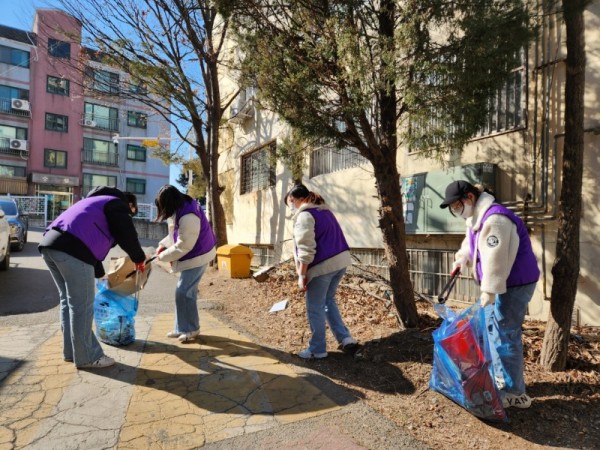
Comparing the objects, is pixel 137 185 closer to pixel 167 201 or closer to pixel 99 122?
pixel 99 122

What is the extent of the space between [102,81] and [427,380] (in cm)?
1067

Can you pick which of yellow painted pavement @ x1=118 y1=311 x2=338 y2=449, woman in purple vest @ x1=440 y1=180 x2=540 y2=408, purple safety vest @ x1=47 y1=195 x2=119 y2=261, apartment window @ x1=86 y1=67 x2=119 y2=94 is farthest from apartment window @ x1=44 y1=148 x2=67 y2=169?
woman in purple vest @ x1=440 y1=180 x2=540 y2=408

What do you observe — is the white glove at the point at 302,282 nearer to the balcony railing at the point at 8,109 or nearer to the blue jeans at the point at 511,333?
the blue jeans at the point at 511,333

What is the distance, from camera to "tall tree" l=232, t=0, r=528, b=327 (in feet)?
11.8

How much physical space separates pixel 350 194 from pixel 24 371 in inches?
241

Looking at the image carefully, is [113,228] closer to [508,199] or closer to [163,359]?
[163,359]

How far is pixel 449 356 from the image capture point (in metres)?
2.94

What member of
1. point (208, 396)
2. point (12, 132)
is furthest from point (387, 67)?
point (12, 132)

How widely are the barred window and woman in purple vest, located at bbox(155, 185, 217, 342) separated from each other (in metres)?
4.48

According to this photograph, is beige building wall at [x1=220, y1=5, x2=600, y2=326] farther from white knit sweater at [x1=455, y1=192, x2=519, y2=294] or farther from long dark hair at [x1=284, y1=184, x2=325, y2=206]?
white knit sweater at [x1=455, y1=192, x2=519, y2=294]

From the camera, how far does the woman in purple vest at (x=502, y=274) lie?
2.86m

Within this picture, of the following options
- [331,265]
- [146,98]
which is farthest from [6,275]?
[331,265]

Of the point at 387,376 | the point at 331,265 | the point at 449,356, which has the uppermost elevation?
the point at 331,265

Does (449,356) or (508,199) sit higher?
(508,199)
